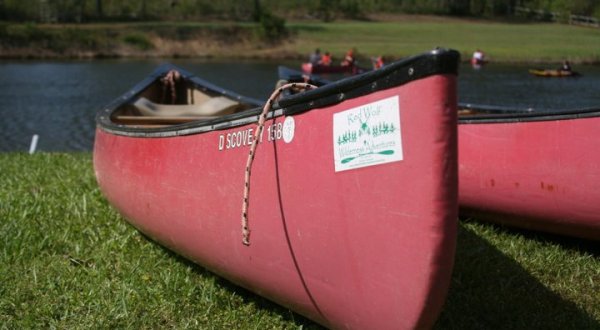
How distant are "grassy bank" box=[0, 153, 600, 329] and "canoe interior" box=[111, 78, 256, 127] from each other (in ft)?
5.24

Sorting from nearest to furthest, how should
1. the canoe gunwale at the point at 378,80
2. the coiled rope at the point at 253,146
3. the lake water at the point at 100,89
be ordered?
the canoe gunwale at the point at 378,80
the coiled rope at the point at 253,146
the lake water at the point at 100,89

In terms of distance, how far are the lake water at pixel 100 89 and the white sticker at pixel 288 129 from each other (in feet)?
33.8

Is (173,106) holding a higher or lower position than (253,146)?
lower

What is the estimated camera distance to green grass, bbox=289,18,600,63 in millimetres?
42969

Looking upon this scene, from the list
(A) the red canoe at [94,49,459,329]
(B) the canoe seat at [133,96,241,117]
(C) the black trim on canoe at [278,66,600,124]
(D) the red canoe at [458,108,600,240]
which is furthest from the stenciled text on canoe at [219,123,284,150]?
(B) the canoe seat at [133,96,241,117]

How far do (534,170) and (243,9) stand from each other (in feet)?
214

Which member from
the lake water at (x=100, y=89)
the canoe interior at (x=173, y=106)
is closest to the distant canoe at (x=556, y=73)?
the lake water at (x=100, y=89)

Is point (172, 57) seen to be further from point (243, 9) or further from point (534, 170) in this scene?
point (534, 170)

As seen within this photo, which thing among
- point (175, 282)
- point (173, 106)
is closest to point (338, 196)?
point (175, 282)

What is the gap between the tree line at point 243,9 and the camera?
59.7 meters

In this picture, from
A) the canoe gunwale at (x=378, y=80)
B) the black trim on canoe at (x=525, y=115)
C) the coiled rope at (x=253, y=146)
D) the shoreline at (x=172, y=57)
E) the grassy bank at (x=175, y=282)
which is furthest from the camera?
the shoreline at (x=172, y=57)

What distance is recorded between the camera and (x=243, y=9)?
69000mm

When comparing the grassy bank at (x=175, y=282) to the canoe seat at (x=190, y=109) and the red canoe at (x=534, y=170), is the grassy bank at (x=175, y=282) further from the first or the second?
the canoe seat at (x=190, y=109)

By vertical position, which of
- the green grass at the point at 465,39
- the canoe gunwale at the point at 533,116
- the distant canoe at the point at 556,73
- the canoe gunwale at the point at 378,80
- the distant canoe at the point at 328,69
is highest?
the canoe gunwale at the point at 378,80
